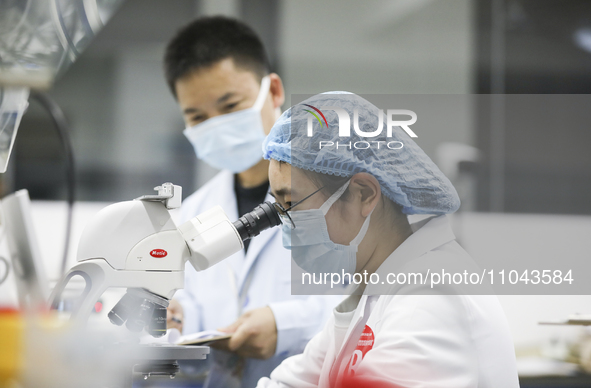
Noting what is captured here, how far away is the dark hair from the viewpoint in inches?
58.7

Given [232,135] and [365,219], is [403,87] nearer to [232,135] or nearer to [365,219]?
[232,135]

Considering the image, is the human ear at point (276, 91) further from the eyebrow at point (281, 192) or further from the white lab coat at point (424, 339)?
the white lab coat at point (424, 339)

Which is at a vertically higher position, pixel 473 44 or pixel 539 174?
pixel 473 44

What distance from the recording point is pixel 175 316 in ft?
4.42

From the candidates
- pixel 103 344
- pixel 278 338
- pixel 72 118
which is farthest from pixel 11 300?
pixel 72 118

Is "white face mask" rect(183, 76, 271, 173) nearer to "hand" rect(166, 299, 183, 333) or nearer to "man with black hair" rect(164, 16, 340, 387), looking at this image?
"man with black hair" rect(164, 16, 340, 387)

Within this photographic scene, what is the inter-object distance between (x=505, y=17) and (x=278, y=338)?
7.58 ft

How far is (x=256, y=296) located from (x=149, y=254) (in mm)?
698

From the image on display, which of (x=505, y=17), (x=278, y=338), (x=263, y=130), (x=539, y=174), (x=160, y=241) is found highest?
(x=505, y=17)

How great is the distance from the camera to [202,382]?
1.42 metres

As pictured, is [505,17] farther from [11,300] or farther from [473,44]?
[11,300]

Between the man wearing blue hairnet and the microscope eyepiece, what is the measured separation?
0.03 metres

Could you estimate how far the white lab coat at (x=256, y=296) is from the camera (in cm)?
128

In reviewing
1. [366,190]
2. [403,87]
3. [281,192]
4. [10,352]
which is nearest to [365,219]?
[366,190]
